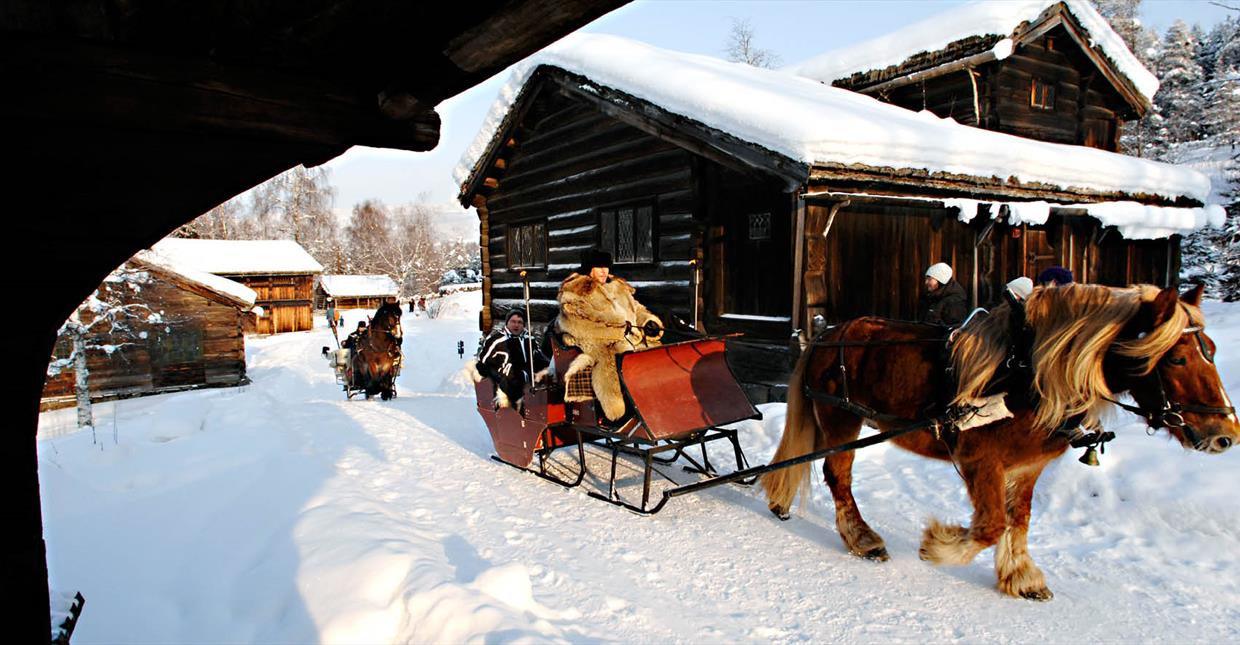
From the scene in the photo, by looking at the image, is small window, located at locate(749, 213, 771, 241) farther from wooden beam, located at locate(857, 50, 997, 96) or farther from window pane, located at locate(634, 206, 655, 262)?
wooden beam, located at locate(857, 50, 997, 96)

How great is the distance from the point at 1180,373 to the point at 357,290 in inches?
2029

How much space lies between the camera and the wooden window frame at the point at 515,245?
14070 mm

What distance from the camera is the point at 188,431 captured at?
929cm

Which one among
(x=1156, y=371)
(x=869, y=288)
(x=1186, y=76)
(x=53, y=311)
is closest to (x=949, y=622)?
(x=1156, y=371)

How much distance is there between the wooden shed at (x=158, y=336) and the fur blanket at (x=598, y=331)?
63.5 feet

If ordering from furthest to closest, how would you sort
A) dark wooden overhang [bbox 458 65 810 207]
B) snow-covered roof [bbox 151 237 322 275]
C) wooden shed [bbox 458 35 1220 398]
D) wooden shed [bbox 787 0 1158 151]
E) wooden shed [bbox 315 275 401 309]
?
wooden shed [bbox 315 275 401 309], snow-covered roof [bbox 151 237 322 275], wooden shed [bbox 787 0 1158 151], wooden shed [bbox 458 35 1220 398], dark wooden overhang [bbox 458 65 810 207]

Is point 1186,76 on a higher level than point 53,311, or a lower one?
higher

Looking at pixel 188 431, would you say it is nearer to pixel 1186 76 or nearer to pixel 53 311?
pixel 53 311

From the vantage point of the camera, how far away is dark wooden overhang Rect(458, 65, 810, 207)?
301 inches

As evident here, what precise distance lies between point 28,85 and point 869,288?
361 inches

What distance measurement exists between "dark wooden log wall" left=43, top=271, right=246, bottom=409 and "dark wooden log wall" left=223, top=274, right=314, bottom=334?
16.2 meters

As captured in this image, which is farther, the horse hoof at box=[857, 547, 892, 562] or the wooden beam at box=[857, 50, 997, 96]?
the wooden beam at box=[857, 50, 997, 96]

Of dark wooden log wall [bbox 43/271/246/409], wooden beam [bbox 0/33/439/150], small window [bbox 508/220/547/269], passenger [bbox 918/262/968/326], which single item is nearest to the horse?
small window [bbox 508/220/547/269]

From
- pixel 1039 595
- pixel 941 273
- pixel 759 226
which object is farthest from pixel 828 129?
pixel 1039 595
